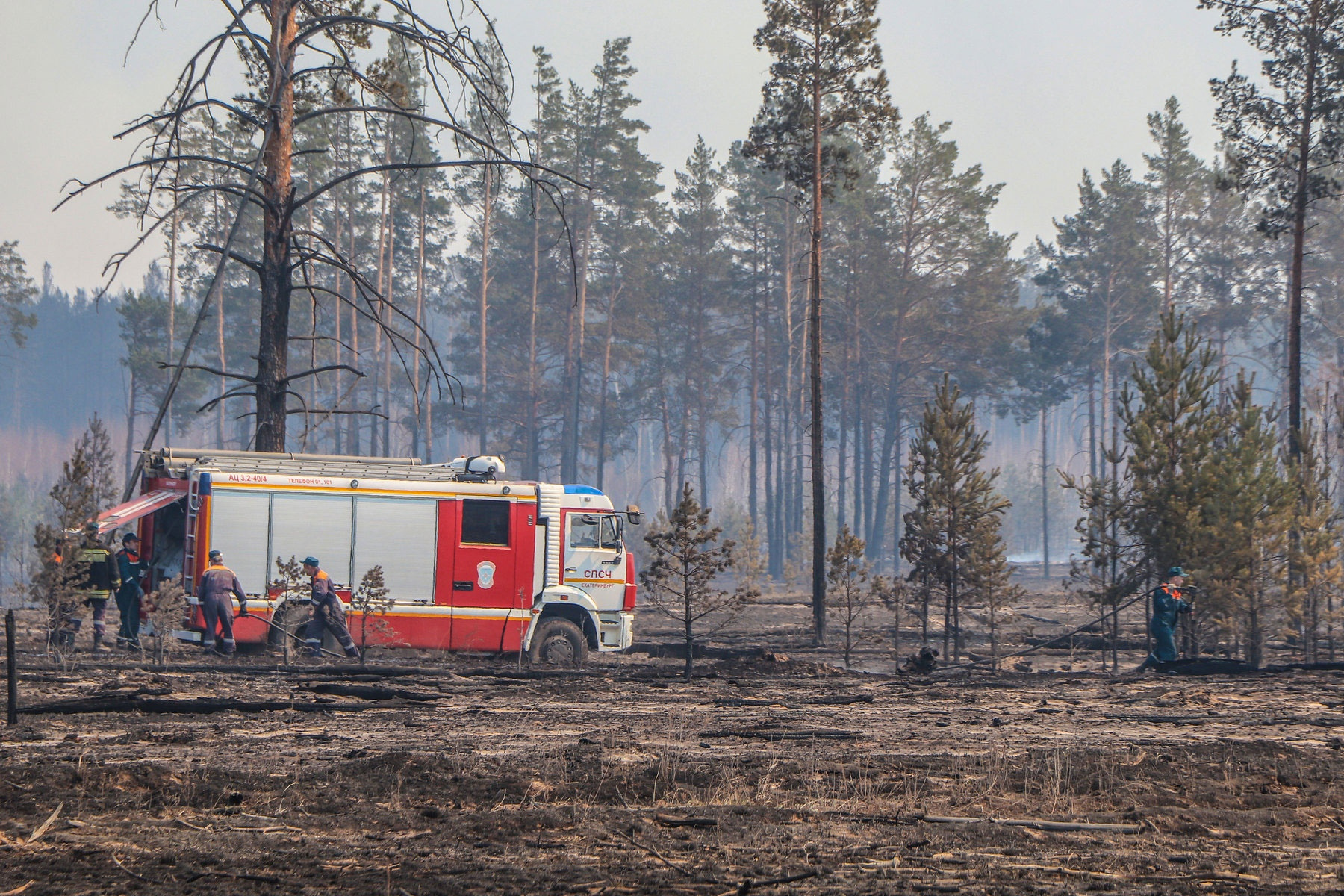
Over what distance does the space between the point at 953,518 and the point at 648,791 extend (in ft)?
40.5

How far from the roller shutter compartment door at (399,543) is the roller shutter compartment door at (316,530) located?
0.18 m

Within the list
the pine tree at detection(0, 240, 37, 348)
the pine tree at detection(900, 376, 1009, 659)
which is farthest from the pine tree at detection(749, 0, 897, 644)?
the pine tree at detection(0, 240, 37, 348)

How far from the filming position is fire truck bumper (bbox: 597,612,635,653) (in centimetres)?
1662

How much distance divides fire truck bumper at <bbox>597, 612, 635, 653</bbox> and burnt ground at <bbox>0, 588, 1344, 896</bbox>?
3.35 metres

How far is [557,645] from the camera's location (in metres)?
16.3

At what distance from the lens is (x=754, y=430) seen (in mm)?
58438

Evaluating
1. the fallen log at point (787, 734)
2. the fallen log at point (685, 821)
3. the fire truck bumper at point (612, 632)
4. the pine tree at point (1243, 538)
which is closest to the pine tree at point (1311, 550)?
the pine tree at point (1243, 538)

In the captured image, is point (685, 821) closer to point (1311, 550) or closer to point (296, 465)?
point (296, 465)

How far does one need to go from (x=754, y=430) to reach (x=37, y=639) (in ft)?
142

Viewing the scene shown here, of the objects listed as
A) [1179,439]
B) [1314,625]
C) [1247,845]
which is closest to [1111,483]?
[1179,439]

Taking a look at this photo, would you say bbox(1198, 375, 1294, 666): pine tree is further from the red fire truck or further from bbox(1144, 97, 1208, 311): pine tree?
bbox(1144, 97, 1208, 311): pine tree

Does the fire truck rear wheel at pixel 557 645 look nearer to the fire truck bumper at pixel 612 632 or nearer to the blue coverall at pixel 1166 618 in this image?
the fire truck bumper at pixel 612 632

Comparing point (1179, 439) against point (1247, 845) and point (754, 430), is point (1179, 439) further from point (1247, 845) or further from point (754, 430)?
point (754, 430)

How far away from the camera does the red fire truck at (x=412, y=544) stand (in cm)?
1552
